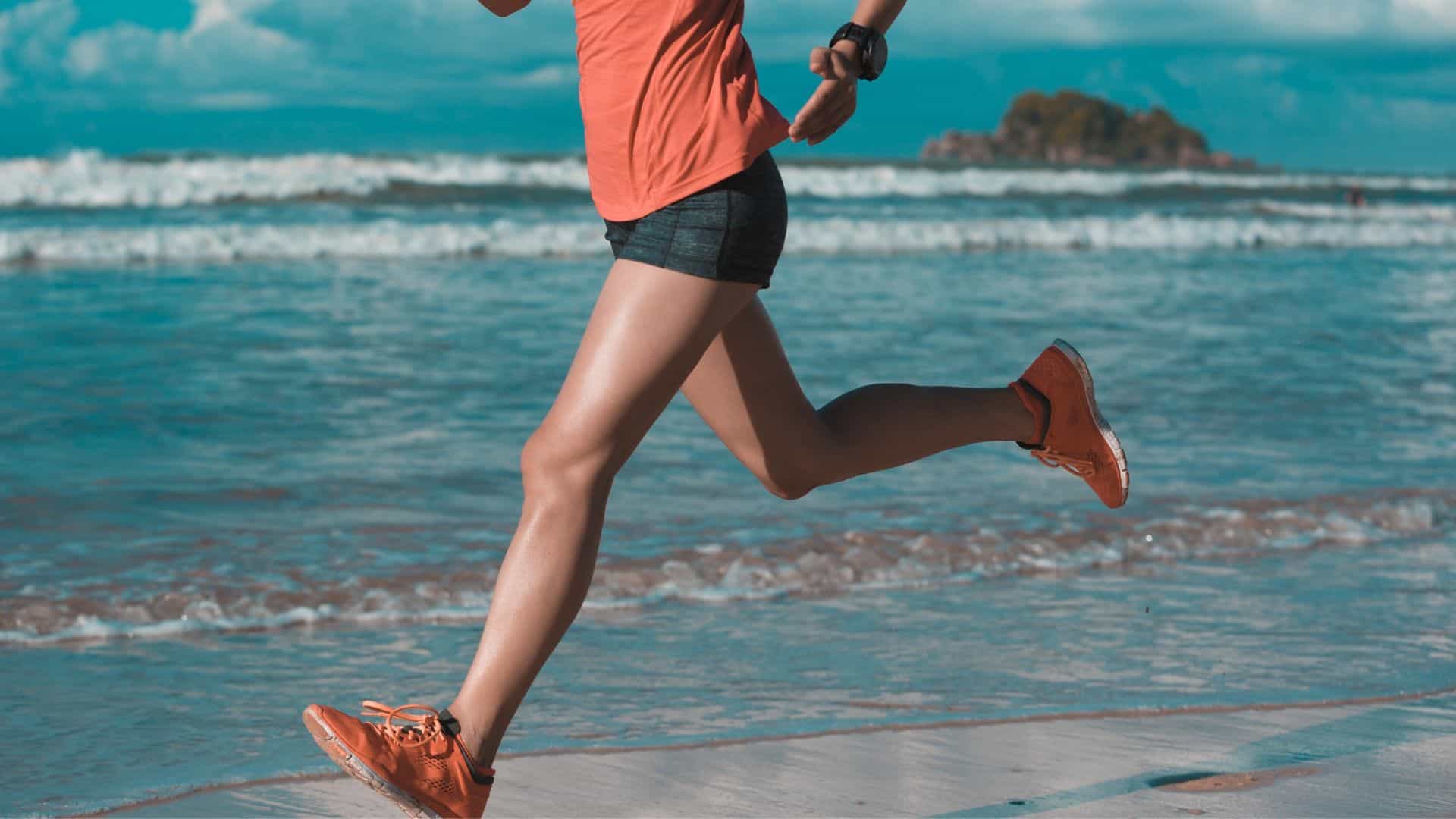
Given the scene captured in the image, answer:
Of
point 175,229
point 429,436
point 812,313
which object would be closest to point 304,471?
point 429,436

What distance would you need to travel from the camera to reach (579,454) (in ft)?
7.79

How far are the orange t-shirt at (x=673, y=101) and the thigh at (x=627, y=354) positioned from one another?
0.13m

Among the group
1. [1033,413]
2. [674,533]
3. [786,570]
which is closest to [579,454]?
[1033,413]

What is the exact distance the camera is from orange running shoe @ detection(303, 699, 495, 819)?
233 cm

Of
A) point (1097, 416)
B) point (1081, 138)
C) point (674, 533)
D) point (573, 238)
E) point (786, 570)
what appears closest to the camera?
point (1097, 416)

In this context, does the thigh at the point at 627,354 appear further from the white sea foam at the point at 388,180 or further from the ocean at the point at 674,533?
the white sea foam at the point at 388,180

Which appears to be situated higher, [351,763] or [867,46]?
[867,46]

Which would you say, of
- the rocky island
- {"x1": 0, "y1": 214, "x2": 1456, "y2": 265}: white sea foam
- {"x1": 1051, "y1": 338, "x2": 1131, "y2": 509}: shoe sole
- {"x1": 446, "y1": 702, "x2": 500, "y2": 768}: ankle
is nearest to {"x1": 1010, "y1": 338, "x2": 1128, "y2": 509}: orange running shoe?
{"x1": 1051, "y1": 338, "x2": 1131, "y2": 509}: shoe sole

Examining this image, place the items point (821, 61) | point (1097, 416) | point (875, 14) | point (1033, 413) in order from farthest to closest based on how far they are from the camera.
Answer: point (1097, 416), point (1033, 413), point (875, 14), point (821, 61)

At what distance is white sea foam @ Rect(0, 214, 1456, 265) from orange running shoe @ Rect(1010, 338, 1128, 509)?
12.7m

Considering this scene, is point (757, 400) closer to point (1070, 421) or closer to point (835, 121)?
point (835, 121)

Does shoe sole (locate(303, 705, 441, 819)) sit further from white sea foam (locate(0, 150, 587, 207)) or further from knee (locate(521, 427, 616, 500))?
white sea foam (locate(0, 150, 587, 207))

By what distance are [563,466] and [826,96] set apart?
27.5 inches

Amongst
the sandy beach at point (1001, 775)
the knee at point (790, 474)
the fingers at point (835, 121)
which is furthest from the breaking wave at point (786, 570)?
the fingers at point (835, 121)
